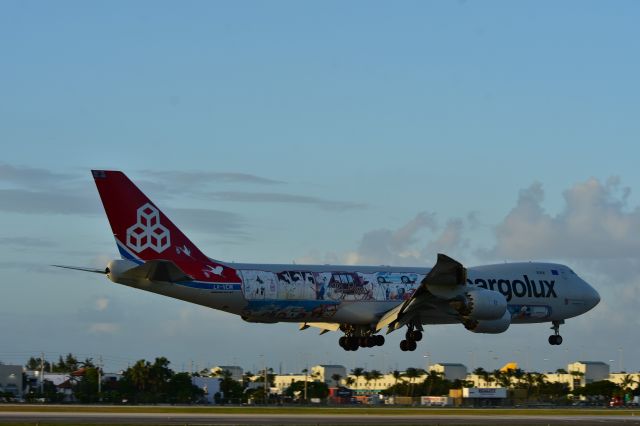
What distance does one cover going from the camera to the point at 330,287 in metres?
56.5

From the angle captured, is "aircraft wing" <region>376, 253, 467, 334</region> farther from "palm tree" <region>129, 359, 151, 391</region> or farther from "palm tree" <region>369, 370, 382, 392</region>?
"palm tree" <region>369, 370, 382, 392</region>

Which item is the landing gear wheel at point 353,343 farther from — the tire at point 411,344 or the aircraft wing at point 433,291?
the aircraft wing at point 433,291

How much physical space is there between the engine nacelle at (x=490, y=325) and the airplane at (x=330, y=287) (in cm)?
5

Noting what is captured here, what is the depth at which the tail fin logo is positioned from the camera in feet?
173

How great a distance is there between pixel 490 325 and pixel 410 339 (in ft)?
14.2

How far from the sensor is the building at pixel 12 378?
330 ft

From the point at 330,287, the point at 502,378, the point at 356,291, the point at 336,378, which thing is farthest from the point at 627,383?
the point at 330,287

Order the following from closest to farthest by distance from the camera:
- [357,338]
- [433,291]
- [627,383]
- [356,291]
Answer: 1. [433,291]
2. [356,291]
3. [357,338]
4. [627,383]

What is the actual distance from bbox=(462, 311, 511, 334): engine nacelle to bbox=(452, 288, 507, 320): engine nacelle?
2.45 ft

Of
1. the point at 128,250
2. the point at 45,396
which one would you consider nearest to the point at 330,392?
the point at 45,396

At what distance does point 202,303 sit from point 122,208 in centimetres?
603

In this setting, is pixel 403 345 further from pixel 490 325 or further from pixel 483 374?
pixel 483 374

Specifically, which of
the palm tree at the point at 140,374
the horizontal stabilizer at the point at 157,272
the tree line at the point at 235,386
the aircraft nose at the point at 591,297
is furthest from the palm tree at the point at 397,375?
the horizontal stabilizer at the point at 157,272

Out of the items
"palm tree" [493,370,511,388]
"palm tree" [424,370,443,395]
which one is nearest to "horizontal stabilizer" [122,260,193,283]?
"palm tree" [424,370,443,395]
